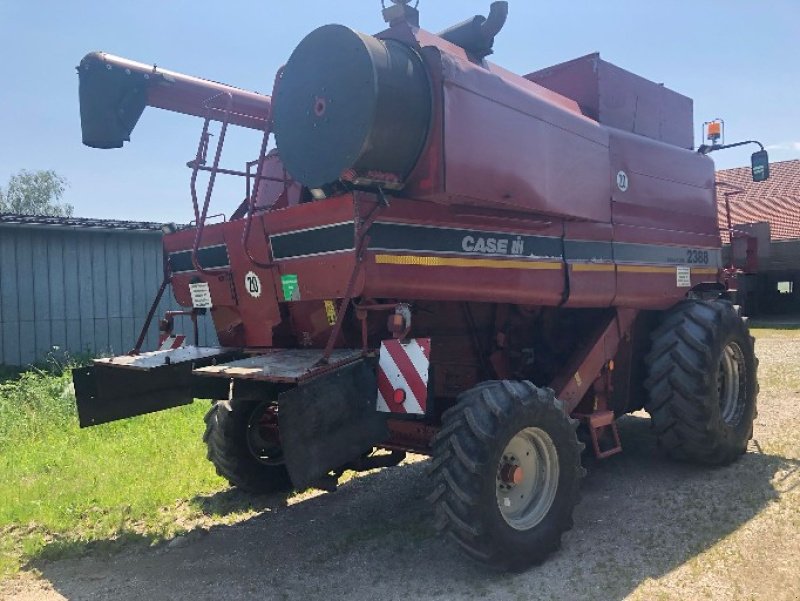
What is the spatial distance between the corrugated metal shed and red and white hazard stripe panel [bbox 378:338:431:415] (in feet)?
30.0

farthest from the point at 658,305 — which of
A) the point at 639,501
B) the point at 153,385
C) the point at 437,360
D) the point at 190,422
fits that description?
the point at 190,422

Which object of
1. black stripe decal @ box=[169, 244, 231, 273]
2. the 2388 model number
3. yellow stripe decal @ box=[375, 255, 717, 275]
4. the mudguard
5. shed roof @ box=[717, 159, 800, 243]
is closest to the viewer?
the mudguard

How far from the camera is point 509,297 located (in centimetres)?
461

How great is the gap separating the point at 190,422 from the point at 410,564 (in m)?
4.78

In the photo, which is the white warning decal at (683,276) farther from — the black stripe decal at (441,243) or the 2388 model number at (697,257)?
the black stripe decal at (441,243)

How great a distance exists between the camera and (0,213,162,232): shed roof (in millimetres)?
12859

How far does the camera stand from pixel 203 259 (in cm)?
498

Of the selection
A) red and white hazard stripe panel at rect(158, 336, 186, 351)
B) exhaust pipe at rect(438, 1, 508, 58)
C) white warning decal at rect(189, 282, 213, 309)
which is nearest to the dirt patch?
red and white hazard stripe panel at rect(158, 336, 186, 351)

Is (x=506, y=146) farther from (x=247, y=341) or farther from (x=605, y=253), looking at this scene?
(x=247, y=341)

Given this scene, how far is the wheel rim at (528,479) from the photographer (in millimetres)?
4145

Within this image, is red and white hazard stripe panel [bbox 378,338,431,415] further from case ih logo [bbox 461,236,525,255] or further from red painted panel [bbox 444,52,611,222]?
red painted panel [bbox 444,52,611,222]

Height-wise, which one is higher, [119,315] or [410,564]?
[119,315]

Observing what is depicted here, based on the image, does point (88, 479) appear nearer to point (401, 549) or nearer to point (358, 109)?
point (401, 549)

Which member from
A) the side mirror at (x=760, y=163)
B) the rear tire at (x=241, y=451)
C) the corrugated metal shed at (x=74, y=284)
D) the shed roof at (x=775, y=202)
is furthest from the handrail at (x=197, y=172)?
the shed roof at (x=775, y=202)
